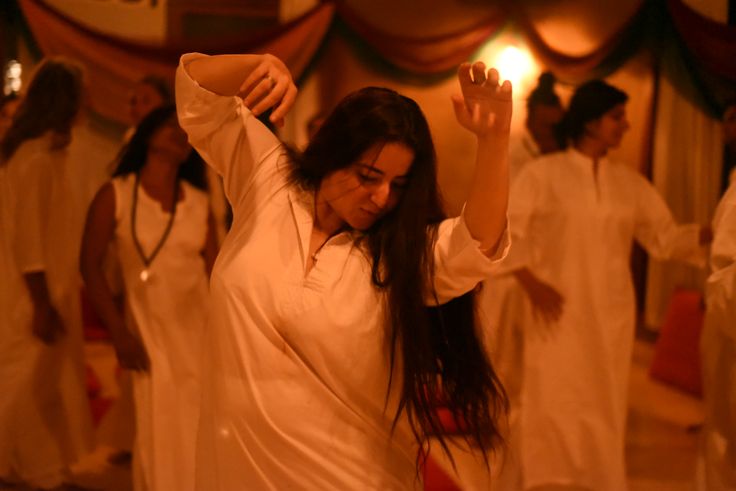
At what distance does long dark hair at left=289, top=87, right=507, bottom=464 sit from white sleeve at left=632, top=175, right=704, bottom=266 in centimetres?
175

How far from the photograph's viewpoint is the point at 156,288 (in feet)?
7.79

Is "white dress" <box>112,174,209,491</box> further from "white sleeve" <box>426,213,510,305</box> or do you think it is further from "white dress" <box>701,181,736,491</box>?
"white dress" <box>701,181,736,491</box>

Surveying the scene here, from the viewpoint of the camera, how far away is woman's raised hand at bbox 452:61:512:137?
108 cm

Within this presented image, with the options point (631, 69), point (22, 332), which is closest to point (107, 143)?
point (22, 332)

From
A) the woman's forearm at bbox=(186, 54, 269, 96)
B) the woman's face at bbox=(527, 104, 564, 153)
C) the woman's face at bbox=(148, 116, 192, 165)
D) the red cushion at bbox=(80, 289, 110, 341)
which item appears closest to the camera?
the woman's forearm at bbox=(186, 54, 269, 96)

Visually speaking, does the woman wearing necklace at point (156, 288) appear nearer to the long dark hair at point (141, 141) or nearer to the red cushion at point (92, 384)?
the long dark hair at point (141, 141)

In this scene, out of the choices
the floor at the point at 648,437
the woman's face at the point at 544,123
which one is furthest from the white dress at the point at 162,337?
the woman's face at the point at 544,123

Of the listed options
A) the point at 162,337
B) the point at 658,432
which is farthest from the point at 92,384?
the point at 658,432

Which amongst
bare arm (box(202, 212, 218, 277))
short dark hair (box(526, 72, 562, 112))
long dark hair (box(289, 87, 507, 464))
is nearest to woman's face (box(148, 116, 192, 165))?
bare arm (box(202, 212, 218, 277))

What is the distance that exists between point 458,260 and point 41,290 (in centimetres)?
188

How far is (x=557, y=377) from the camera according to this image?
290 centimetres

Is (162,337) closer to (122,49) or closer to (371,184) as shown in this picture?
(371,184)

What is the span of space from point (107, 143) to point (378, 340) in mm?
3197

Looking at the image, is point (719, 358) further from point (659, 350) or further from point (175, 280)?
point (659, 350)
